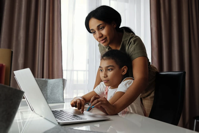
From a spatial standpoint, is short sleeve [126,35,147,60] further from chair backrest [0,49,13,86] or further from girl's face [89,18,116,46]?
chair backrest [0,49,13,86]

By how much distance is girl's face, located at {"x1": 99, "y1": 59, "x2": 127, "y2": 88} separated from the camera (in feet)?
3.25

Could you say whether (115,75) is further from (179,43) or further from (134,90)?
(179,43)

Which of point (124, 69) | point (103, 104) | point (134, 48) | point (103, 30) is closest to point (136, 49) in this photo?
point (134, 48)

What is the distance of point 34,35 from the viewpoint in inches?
88.2

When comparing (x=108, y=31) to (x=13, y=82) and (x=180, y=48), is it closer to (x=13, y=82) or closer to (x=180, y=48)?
(x=13, y=82)

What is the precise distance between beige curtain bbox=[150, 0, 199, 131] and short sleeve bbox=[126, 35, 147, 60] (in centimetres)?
165

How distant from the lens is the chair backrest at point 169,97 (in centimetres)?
92

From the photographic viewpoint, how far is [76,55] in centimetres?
235

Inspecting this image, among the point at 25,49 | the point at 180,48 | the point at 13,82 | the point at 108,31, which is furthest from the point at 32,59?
the point at 180,48

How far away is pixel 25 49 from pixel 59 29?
441 millimetres

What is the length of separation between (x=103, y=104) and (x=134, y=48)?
45cm

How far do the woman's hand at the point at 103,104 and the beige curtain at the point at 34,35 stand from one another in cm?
161

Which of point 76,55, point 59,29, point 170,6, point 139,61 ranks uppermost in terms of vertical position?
point 170,6

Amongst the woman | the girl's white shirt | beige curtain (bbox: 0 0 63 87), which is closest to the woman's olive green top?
the woman
